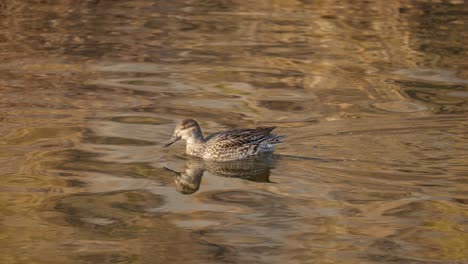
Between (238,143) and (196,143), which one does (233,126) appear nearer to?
(196,143)

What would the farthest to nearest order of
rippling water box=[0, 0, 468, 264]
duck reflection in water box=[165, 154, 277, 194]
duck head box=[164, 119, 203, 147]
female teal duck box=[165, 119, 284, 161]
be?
duck head box=[164, 119, 203, 147], female teal duck box=[165, 119, 284, 161], duck reflection in water box=[165, 154, 277, 194], rippling water box=[0, 0, 468, 264]

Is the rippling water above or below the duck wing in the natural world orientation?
below

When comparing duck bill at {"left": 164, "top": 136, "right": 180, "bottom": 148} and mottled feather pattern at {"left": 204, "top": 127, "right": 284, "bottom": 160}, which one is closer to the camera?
mottled feather pattern at {"left": 204, "top": 127, "right": 284, "bottom": 160}

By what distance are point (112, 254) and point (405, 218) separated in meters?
2.67

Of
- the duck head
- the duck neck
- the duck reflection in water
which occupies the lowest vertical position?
the duck reflection in water

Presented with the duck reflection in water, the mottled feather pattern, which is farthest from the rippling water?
the mottled feather pattern

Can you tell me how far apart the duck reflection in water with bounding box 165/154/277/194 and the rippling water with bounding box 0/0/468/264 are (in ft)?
0.11

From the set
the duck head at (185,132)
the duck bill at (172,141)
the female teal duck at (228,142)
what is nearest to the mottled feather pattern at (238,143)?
the female teal duck at (228,142)

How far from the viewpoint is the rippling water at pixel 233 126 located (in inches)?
380

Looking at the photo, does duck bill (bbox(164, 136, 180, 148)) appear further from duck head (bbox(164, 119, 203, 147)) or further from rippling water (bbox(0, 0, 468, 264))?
rippling water (bbox(0, 0, 468, 264))

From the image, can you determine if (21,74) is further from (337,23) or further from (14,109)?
(337,23)

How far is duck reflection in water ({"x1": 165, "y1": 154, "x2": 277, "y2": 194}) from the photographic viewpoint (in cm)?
1147

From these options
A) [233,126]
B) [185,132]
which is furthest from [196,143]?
[233,126]

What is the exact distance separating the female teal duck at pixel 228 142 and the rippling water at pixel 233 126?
17 centimetres
